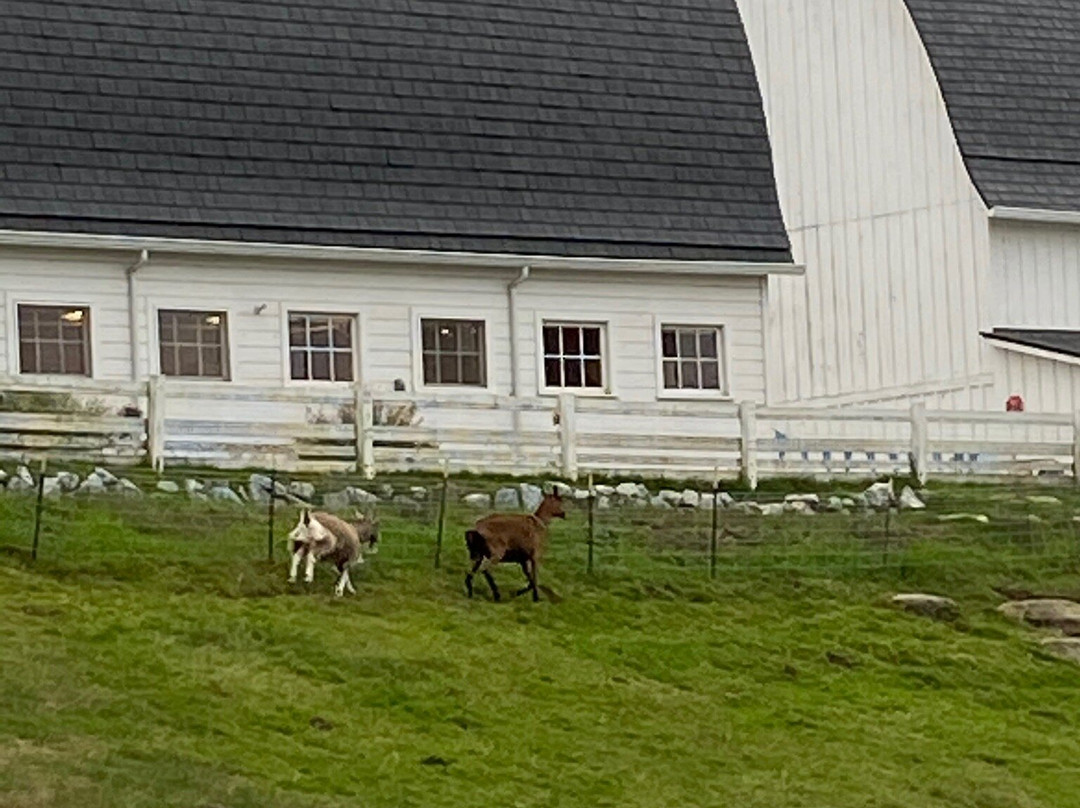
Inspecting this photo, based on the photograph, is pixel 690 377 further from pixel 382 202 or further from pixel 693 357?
pixel 382 202

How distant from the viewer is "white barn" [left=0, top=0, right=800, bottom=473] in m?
34.2

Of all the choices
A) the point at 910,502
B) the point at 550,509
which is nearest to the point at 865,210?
the point at 910,502

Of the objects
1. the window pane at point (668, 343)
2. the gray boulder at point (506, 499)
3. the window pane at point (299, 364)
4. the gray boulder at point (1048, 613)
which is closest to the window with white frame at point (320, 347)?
the window pane at point (299, 364)

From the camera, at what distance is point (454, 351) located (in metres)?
36.2

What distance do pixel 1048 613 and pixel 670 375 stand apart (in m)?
9.10

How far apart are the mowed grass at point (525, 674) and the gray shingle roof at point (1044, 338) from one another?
8636 millimetres

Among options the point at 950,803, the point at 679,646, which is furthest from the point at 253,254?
the point at 950,803

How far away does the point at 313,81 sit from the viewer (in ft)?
119

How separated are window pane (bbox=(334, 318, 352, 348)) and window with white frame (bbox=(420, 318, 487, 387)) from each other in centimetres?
85

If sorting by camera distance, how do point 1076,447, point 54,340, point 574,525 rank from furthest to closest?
point 1076,447
point 54,340
point 574,525

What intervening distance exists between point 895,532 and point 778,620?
11.4ft

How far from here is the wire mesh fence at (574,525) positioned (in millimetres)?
26969

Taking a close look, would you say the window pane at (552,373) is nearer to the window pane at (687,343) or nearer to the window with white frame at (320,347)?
the window pane at (687,343)

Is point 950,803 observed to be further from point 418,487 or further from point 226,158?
point 226,158
